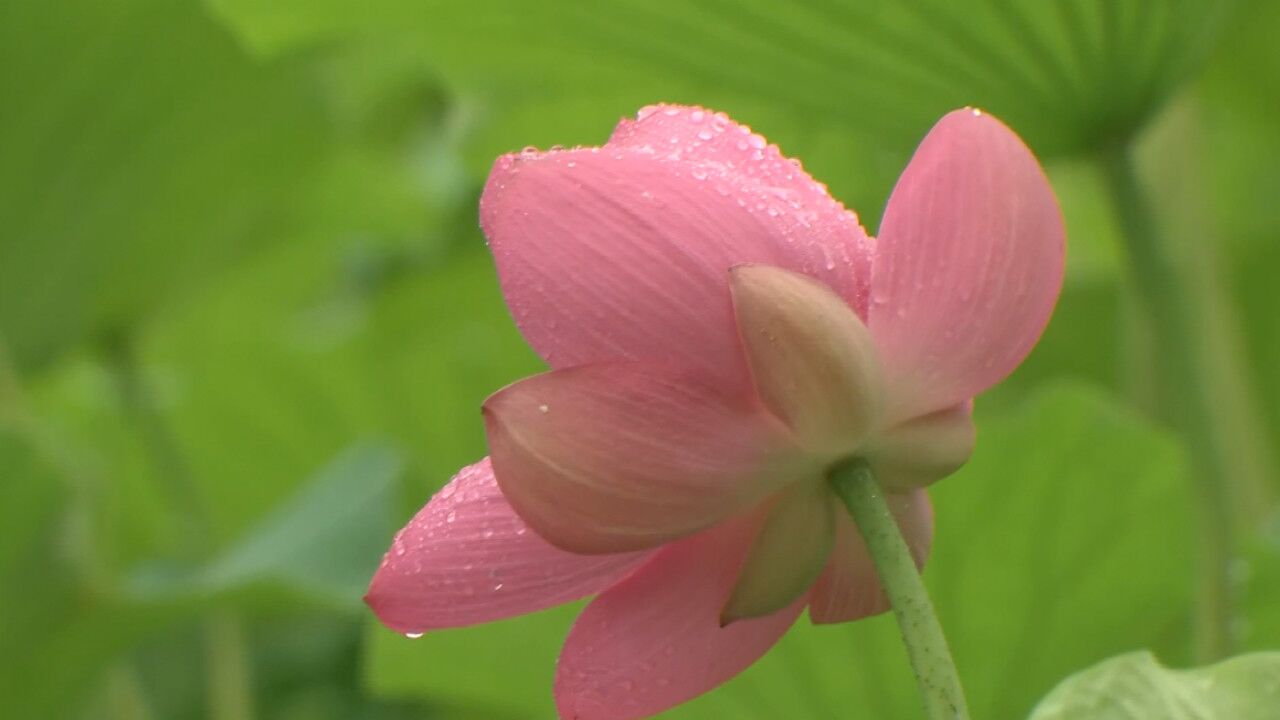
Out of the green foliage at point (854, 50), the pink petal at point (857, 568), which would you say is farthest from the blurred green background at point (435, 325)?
the pink petal at point (857, 568)

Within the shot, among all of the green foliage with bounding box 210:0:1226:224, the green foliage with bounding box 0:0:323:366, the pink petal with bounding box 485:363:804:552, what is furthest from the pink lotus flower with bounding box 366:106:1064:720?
the green foliage with bounding box 0:0:323:366

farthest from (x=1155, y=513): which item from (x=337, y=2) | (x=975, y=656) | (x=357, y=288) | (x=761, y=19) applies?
(x=357, y=288)

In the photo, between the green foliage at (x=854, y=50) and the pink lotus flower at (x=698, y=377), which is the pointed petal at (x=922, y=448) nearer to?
the pink lotus flower at (x=698, y=377)

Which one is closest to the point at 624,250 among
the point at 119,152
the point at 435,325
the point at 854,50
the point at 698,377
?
the point at 698,377

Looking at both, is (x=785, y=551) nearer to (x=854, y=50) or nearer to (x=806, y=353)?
(x=806, y=353)

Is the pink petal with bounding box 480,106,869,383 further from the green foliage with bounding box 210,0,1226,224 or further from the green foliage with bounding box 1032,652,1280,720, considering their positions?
the green foliage with bounding box 210,0,1226,224

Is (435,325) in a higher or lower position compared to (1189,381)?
lower

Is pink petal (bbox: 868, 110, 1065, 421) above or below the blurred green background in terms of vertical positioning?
above
